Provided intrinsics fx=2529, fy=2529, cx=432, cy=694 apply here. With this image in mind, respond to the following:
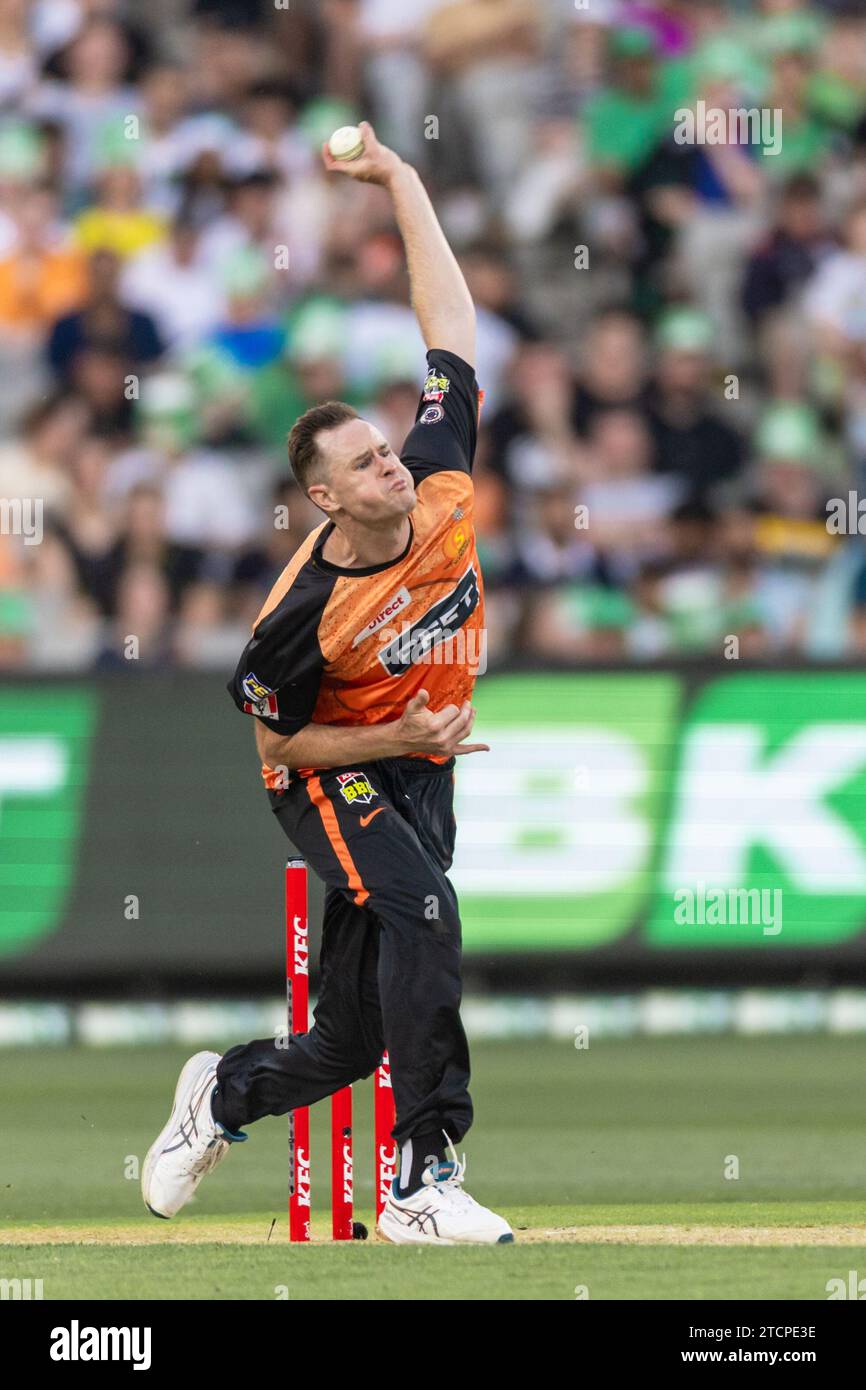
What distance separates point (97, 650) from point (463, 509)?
5823 mm

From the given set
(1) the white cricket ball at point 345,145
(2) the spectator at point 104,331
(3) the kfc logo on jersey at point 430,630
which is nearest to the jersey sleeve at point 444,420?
(3) the kfc logo on jersey at point 430,630

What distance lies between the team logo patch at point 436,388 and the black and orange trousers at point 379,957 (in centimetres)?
105

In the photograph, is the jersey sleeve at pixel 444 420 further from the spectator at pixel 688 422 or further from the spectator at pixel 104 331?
the spectator at pixel 104 331

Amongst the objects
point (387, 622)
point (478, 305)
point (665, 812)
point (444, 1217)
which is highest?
point (478, 305)

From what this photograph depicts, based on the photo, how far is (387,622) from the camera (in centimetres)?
678

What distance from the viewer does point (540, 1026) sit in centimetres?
1203

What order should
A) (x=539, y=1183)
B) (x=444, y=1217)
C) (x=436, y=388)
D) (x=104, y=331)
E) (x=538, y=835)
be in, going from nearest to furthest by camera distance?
(x=444, y=1217), (x=436, y=388), (x=539, y=1183), (x=538, y=835), (x=104, y=331)

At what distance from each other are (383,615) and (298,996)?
119 centimetres

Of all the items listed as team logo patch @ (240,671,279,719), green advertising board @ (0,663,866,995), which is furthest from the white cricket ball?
green advertising board @ (0,663,866,995)

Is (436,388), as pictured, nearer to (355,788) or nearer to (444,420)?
(444,420)

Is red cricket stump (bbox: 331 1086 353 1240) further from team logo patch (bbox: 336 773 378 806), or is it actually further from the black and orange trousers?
team logo patch (bbox: 336 773 378 806)

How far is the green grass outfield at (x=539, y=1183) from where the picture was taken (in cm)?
606

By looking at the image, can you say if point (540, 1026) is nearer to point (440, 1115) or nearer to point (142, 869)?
point (142, 869)

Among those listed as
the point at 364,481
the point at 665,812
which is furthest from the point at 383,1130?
the point at 665,812
